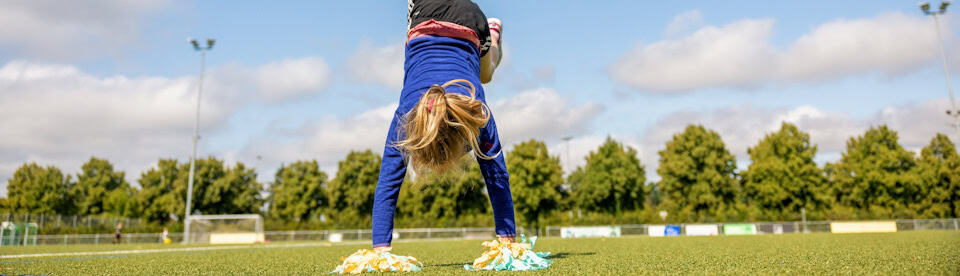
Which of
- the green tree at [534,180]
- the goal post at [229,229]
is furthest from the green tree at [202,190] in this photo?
the green tree at [534,180]

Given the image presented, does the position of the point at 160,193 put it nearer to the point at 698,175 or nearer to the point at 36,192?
the point at 36,192

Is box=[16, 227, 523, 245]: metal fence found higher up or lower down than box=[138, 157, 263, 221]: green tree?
lower down

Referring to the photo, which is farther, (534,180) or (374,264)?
(534,180)

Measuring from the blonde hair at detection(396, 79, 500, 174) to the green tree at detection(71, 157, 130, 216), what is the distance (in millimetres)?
53408

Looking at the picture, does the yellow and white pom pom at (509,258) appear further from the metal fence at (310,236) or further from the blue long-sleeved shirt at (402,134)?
the metal fence at (310,236)

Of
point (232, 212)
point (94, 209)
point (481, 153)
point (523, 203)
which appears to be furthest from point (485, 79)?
point (94, 209)

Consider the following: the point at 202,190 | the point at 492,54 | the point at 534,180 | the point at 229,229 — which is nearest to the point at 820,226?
the point at 534,180

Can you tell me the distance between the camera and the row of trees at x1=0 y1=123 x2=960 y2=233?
33.6m

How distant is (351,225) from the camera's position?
3612 centimetres

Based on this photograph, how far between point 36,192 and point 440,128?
53.7 metres

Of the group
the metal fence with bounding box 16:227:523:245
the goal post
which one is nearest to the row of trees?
the metal fence with bounding box 16:227:523:245

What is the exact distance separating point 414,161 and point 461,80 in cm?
54

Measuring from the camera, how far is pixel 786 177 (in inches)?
1362

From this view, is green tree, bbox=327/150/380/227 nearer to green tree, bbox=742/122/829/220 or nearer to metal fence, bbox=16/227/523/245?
metal fence, bbox=16/227/523/245
